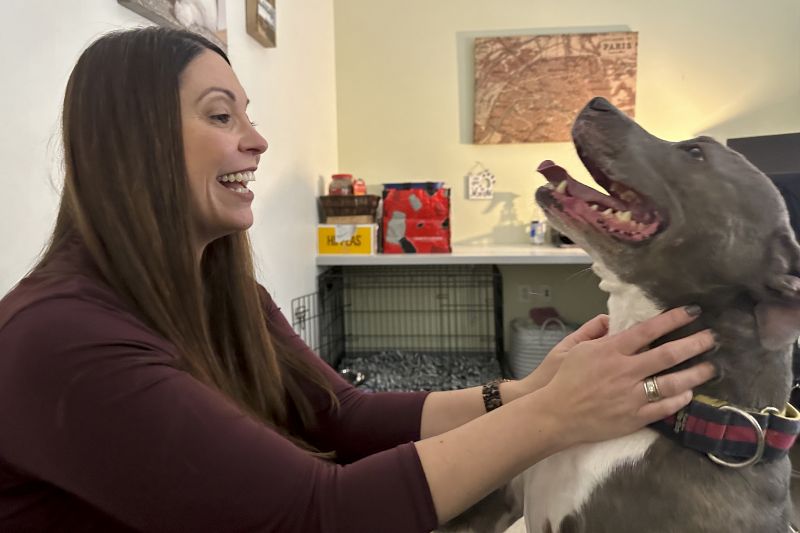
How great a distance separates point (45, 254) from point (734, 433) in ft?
3.13

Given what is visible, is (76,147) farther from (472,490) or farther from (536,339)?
(536,339)

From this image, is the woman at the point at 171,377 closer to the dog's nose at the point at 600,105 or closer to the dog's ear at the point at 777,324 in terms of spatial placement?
the dog's ear at the point at 777,324

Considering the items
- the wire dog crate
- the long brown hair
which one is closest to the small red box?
the wire dog crate

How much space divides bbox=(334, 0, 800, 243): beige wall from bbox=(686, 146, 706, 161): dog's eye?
2.40 metres

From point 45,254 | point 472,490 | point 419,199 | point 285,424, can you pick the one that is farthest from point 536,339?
point 45,254

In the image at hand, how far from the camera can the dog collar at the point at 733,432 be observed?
2.40 feet

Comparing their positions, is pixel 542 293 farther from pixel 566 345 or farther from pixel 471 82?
pixel 566 345

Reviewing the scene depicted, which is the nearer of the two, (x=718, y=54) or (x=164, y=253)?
(x=164, y=253)

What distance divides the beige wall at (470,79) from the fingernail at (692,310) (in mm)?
2529

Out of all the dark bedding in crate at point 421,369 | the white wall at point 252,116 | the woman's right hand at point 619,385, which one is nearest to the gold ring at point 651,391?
the woman's right hand at point 619,385

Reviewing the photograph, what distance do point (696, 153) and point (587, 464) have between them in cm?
49

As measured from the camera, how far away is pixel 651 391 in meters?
0.74

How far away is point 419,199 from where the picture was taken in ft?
9.67

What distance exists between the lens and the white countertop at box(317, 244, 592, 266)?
8.82 ft
